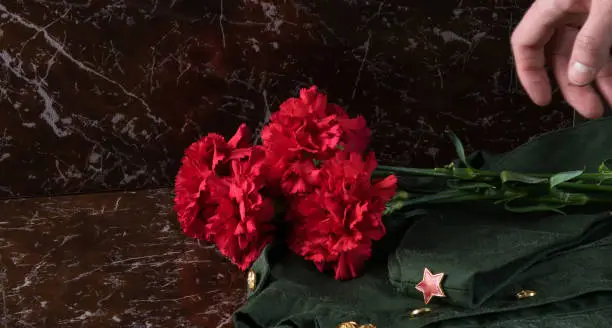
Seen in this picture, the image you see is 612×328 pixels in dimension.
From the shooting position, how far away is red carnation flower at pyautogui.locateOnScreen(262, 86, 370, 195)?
2.46ft

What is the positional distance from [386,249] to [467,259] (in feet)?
0.41

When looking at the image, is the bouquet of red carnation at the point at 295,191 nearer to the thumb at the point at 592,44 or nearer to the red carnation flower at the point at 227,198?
the red carnation flower at the point at 227,198

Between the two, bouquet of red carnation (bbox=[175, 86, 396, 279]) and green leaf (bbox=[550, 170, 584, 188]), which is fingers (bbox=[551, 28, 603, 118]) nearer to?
green leaf (bbox=[550, 170, 584, 188])

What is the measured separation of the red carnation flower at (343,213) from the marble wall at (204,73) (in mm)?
427

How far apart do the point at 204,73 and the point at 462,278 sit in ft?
1.99

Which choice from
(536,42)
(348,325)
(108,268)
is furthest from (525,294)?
(108,268)

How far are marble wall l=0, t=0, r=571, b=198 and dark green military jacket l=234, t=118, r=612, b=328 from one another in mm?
376

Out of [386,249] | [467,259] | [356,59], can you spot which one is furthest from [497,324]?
[356,59]

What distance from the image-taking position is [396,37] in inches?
45.2

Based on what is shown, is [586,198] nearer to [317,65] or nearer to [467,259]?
[467,259]

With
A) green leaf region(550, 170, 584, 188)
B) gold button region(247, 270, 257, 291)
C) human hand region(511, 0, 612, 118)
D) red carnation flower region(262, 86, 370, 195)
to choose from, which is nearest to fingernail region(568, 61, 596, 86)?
human hand region(511, 0, 612, 118)

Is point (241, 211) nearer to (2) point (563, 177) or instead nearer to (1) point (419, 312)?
(1) point (419, 312)

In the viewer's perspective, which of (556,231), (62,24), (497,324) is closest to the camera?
(497,324)

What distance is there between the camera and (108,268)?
3.08 feet
